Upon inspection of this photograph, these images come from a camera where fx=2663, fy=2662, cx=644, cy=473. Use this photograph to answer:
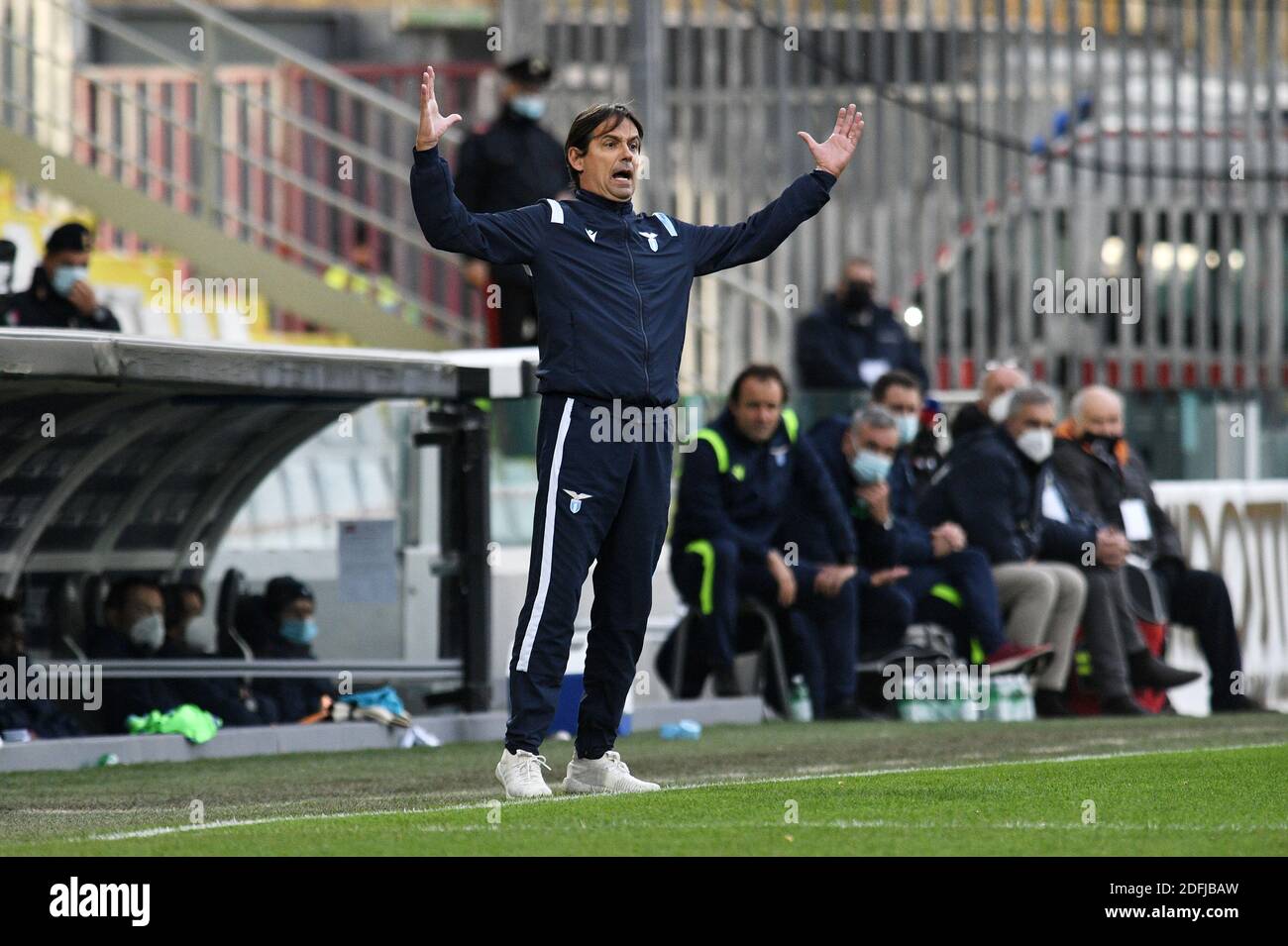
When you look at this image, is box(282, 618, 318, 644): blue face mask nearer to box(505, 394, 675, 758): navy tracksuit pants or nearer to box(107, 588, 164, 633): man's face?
box(107, 588, 164, 633): man's face

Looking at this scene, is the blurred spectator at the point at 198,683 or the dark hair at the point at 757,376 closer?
the blurred spectator at the point at 198,683

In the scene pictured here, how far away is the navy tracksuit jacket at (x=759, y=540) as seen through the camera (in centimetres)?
1181

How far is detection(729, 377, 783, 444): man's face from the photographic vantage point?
39.0 ft

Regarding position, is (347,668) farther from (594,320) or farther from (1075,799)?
(1075,799)

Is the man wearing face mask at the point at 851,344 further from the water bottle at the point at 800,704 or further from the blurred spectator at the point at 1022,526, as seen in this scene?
the water bottle at the point at 800,704

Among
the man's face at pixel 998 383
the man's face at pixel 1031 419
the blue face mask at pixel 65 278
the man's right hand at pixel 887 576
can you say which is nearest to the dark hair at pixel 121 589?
the blue face mask at pixel 65 278

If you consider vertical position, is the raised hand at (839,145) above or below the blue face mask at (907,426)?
above

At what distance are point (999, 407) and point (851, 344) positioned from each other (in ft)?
4.42

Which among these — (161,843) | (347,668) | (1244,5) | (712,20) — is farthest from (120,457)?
(1244,5)

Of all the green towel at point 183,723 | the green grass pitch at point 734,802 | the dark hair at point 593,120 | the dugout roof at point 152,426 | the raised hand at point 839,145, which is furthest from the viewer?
the green towel at point 183,723

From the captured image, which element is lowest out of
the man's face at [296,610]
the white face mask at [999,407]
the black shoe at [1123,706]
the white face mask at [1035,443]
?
the black shoe at [1123,706]

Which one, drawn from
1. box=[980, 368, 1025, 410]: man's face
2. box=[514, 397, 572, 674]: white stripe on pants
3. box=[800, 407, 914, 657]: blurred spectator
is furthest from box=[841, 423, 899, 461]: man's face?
box=[514, 397, 572, 674]: white stripe on pants

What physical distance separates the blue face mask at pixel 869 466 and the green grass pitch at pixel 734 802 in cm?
234
